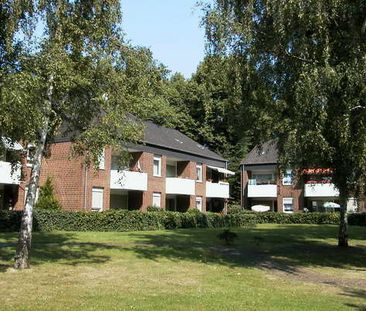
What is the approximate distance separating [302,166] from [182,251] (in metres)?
5.50

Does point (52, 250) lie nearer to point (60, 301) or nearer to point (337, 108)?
point (60, 301)

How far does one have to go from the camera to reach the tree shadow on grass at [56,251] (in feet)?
55.9

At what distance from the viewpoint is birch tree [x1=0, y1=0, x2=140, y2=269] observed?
14141 mm

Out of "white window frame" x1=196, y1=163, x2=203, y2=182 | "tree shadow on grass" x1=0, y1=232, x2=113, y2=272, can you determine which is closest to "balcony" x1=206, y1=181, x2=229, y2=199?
"white window frame" x1=196, y1=163, x2=203, y2=182

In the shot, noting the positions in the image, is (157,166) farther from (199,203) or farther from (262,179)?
(262,179)

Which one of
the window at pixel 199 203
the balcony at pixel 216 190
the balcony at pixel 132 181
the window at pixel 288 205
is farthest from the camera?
the window at pixel 288 205

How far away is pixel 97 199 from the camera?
38438 mm

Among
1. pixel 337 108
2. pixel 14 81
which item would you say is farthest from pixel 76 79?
pixel 337 108

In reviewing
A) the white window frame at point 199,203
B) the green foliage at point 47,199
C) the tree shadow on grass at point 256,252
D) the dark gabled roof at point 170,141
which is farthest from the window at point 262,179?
the tree shadow on grass at point 256,252

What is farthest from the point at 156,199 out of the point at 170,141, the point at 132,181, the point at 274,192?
the point at 274,192

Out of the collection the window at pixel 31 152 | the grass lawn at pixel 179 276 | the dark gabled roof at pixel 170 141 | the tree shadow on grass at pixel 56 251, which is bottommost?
the grass lawn at pixel 179 276

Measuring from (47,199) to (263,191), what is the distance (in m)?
31.2

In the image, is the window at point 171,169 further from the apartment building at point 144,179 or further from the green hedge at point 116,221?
the green hedge at point 116,221

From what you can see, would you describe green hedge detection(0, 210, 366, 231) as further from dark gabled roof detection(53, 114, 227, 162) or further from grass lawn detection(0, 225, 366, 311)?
dark gabled roof detection(53, 114, 227, 162)
